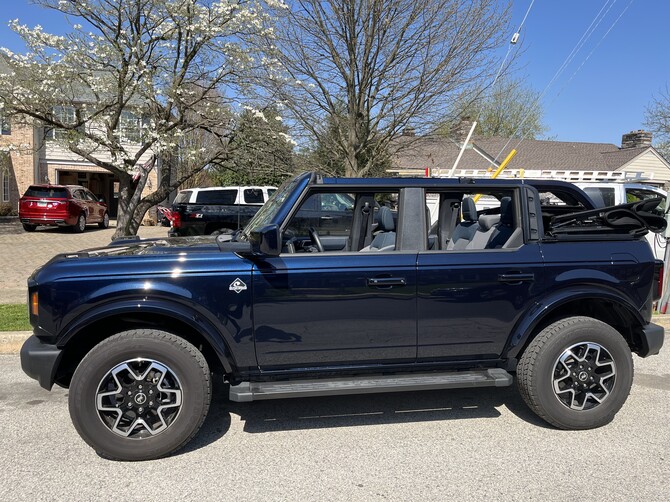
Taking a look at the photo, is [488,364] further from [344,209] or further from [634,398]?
[344,209]

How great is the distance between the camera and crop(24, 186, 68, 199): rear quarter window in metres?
18.1

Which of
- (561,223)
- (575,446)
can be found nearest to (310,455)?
(575,446)

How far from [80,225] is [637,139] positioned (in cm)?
2548

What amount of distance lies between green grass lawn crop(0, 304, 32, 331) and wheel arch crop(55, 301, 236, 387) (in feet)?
10.0

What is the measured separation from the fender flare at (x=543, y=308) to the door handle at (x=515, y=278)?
0.19 metres

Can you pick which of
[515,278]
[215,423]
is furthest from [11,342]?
[515,278]

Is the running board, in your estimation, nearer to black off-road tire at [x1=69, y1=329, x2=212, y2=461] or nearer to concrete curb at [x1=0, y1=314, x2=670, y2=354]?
black off-road tire at [x1=69, y1=329, x2=212, y2=461]

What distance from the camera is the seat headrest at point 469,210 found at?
465 cm

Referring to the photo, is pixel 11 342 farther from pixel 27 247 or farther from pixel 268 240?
pixel 27 247

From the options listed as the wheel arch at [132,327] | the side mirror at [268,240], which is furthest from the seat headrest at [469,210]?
the wheel arch at [132,327]

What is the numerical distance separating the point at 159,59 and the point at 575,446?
965 centimetres

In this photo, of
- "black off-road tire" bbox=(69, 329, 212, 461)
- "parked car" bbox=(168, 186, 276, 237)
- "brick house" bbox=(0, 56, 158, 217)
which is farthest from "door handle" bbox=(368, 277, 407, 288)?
"brick house" bbox=(0, 56, 158, 217)

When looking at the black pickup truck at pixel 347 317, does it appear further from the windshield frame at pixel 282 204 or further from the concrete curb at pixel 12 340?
the concrete curb at pixel 12 340

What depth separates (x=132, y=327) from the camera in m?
3.68
